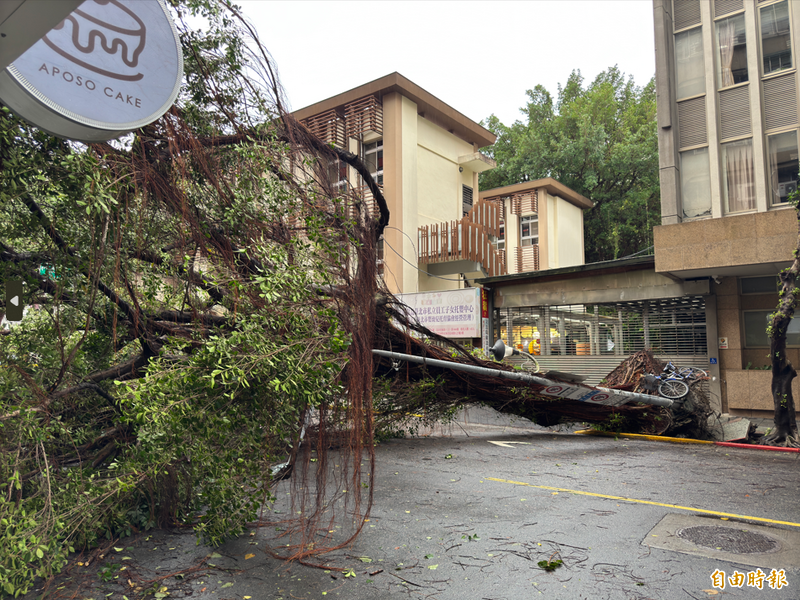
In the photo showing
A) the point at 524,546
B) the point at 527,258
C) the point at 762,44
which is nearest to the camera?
the point at 524,546

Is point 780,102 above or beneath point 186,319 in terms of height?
above

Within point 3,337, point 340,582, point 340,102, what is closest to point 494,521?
point 340,582

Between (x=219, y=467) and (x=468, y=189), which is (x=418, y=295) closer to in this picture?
(x=468, y=189)

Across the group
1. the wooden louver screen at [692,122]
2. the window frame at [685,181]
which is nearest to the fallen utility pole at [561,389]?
the window frame at [685,181]

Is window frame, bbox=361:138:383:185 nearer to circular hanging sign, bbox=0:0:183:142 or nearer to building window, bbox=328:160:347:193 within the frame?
building window, bbox=328:160:347:193

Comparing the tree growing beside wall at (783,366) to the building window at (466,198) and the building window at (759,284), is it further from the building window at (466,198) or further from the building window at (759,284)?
the building window at (466,198)

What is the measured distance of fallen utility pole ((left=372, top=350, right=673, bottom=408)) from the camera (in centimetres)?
876

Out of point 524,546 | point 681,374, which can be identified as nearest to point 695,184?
point 681,374

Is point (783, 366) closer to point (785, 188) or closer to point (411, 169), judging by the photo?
point (785, 188)

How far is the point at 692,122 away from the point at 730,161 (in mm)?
1664

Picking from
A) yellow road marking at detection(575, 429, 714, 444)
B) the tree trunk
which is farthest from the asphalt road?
yellow road marking at detection(575, 429, 714, 444)

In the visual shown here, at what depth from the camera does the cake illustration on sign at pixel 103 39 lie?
3.44 m

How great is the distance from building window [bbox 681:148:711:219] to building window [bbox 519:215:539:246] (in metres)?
15.9

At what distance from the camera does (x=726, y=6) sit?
15.6 m
